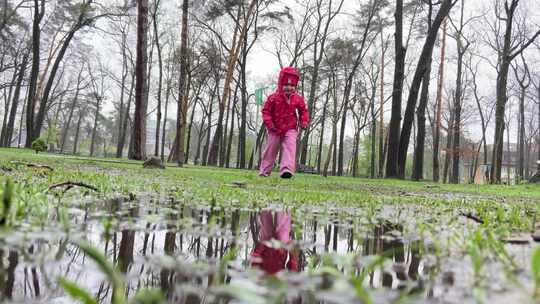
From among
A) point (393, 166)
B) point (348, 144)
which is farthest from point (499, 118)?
point (348, 144)

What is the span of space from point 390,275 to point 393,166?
12567 mm

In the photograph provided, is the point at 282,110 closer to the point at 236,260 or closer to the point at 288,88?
the point at 288,88

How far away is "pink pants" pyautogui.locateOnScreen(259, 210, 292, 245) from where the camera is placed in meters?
1.45

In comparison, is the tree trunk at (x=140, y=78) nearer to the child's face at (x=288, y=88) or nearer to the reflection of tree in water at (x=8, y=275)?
the child's face at (x=288, y=88)

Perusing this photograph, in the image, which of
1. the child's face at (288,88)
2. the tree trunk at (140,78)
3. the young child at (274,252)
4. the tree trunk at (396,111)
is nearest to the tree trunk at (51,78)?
the tree trunk at (140,78)

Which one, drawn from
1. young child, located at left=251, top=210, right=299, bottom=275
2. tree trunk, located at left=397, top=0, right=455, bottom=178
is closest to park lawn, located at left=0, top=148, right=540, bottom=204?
young child, located at left=251, top=210, right=299, bottom=275

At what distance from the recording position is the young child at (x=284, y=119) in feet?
22.3

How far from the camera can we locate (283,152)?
691 centimetres

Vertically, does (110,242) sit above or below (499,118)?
below

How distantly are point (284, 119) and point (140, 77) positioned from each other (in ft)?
21.2

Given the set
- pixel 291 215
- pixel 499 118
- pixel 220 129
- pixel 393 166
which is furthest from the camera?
pixel 220 129

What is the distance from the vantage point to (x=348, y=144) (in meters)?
67.8

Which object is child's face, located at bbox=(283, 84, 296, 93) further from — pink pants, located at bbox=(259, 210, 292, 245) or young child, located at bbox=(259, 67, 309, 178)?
pink pants, located at bbox=(259, 210, 292, 245)

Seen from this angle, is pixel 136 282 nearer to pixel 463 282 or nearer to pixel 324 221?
pixel 463 282
